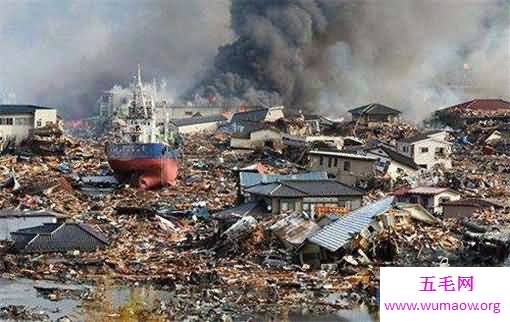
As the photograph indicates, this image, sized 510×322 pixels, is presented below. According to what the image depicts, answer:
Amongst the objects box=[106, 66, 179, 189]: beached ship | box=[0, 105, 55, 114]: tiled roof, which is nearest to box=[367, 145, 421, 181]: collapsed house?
box=[106, 66, 179, 189]: beached ship

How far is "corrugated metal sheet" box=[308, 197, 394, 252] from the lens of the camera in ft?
24.9

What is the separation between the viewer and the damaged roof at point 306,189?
877 cm

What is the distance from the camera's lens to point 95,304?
21.3 ft

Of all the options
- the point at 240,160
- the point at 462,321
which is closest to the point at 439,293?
the point at 462,321

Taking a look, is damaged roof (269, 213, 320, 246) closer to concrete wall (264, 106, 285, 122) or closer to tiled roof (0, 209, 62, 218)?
tiled roof (0, 209, 62, 218)

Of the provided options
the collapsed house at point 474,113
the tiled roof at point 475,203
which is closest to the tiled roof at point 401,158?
the tiled roof at point 475,203

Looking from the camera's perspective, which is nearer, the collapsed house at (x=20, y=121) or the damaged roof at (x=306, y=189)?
the damaged roof at (x=306, y=189)

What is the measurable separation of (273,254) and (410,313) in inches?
136

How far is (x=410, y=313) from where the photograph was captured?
14.4 ft

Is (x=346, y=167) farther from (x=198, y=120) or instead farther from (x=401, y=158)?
(x=198, y=120)

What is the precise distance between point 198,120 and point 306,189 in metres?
9.54

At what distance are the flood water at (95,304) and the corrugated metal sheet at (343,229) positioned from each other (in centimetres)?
116

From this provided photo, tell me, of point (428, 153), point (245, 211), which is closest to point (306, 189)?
point (245, 211)

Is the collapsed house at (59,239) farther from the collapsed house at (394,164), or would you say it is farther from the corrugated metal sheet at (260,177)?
the collapsed house at (394,164)
